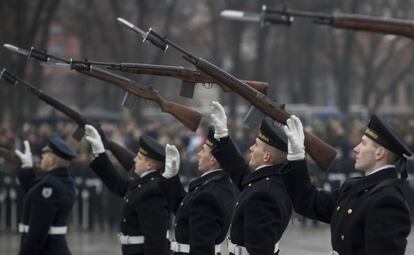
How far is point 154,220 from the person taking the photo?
9656mm

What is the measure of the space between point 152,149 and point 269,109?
2091mm

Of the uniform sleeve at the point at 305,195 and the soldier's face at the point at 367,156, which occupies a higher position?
the soldier's face at the point at 367,156

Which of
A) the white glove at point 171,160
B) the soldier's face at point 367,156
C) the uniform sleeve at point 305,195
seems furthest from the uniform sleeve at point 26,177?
the soldier's face at point 367,156

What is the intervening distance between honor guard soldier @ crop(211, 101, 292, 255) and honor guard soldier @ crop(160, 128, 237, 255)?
0.26 meters

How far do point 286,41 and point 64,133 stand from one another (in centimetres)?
2027

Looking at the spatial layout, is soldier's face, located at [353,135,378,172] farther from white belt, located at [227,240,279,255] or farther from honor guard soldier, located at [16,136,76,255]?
honor guard soldier, located at [16,136,76,255]

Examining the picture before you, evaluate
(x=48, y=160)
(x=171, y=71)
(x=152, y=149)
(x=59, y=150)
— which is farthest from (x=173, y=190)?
(x=48, y=160)

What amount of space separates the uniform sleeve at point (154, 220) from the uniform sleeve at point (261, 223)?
151cm

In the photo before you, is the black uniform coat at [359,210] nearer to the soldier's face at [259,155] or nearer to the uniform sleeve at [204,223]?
the soldier's face at [259,155]

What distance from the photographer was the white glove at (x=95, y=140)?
10.3m

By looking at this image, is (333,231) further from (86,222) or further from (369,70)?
(369,70)

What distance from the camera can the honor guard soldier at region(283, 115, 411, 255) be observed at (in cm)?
695

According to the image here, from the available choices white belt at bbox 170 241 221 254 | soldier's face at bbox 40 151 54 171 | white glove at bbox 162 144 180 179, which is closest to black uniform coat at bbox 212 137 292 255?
white belt at bbox 170 241 221 254

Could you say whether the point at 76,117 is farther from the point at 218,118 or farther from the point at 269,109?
the point at 269,109
